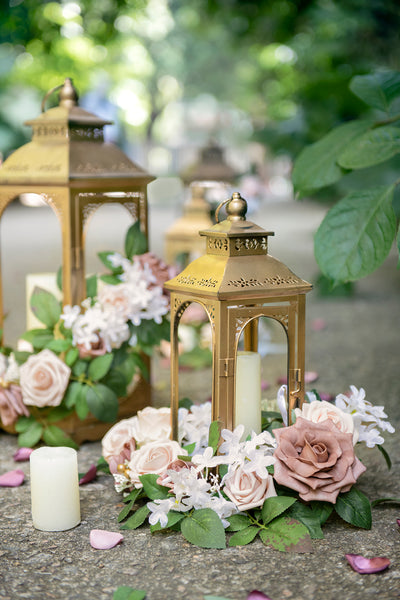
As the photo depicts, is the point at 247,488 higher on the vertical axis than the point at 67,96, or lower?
lower

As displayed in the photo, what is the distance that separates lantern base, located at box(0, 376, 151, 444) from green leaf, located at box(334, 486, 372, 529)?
90cm

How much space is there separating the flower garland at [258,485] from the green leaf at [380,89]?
899 mm

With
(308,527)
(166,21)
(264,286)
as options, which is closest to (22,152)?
(264,286)

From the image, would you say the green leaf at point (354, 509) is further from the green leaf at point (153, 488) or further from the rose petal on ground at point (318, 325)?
the rose petal on ground at point (318, 325)

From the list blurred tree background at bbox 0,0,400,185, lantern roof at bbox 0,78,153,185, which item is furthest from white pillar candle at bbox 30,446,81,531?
blurred tree background at bbox 0,0,400,185

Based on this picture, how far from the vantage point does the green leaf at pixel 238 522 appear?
5.38 feet

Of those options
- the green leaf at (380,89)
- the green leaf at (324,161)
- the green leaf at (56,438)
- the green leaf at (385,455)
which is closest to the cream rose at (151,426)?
the green leaf at (56,438)

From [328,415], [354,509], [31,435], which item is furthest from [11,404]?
[354,509]

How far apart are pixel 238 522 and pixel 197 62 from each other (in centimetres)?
2496

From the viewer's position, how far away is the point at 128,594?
137 centimetres

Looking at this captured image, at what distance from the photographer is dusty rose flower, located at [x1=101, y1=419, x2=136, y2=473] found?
1.89m

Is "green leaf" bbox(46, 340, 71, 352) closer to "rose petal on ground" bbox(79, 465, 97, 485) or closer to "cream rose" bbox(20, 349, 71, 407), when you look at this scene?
→ "cream rose" bbox(20, 349, 71, 407)

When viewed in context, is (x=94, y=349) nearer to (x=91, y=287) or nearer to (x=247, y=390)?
(x=91, y=287)

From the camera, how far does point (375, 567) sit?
1.46 m
